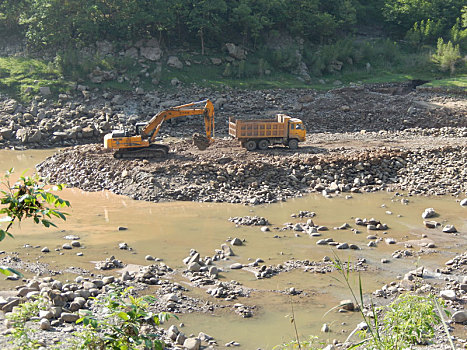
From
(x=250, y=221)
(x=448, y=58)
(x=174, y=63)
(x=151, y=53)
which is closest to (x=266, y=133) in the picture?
(x=250, y=221)

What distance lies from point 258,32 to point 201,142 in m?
19.7

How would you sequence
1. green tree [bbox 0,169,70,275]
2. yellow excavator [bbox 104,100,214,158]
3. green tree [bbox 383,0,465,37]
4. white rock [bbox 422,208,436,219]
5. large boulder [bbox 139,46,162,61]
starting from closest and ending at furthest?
green tree [bbox 0,169,70,275] < white rock [bbox 422,208,436,219] < yellow excavator [bbox 104,100,214,158] < large boulder [bbox 139,46,162,61] < green tree [bbox 383,0,465,37]

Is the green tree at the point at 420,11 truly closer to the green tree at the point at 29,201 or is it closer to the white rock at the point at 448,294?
the white rock at the point at 448,294

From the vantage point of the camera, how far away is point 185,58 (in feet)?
134

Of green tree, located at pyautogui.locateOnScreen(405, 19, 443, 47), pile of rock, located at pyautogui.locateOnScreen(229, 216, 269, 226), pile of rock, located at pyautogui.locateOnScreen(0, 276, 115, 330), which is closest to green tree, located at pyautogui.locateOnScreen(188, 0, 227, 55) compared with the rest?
green tree, located at pyautogui.locateOnScreen(405, 19, 443, 47)

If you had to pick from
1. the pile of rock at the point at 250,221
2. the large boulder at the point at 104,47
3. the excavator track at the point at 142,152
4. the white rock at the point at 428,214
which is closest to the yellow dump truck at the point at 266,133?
the excavator track at the point at 142,152

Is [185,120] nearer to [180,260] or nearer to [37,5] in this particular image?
[37,5]

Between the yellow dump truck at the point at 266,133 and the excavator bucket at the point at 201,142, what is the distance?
1345mm

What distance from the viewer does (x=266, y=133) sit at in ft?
88.3

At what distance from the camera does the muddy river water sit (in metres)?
12.8

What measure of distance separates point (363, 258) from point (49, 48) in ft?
108

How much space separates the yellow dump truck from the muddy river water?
5056mm

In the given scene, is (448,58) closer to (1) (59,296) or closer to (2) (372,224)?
(2) (372,224)

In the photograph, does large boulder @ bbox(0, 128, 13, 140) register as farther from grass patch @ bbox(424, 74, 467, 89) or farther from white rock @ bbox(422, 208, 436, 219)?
grass patch @ bbox(424, 74, 467, 89)
